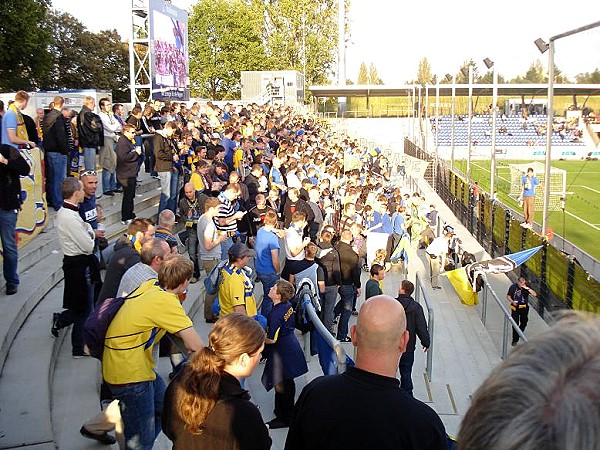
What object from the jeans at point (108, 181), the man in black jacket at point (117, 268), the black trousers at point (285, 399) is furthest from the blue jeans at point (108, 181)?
the black trousers at point (285, 399)

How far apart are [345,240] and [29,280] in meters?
4.23

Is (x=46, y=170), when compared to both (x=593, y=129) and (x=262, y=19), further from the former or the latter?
(x=262, y=19)

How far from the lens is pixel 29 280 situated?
7.42m

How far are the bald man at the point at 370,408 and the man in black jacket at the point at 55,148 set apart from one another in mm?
8219

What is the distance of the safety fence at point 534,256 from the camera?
1041 centimetres

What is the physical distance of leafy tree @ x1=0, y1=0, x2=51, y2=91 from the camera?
36.6 metres

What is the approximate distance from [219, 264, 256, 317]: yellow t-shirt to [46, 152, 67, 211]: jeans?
479 cm

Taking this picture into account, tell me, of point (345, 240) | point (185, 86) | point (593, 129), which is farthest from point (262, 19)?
point (345, 240)

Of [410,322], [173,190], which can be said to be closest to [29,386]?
[410,322]

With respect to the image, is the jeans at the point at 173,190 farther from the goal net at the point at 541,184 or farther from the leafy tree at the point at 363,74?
the leafy tree at the point at 363,74

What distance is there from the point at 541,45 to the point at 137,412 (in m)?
13.4

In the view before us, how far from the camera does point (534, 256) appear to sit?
13055 millimetres

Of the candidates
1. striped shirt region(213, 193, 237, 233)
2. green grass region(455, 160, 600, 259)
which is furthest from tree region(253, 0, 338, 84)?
striped shirt region(213, 193, 237, 233)

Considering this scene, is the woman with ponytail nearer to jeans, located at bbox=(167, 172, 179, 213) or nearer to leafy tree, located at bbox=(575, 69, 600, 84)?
jeans, located at bbox=(167, 172, 179, 213)
